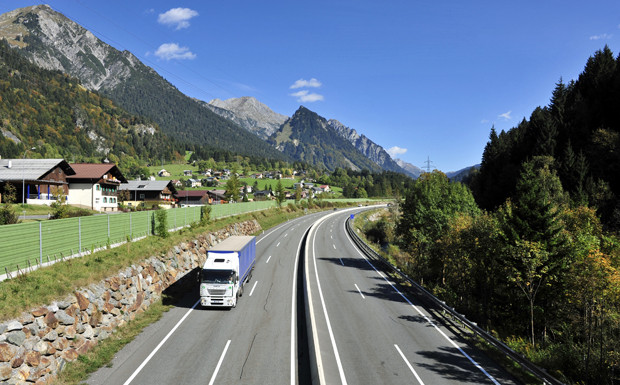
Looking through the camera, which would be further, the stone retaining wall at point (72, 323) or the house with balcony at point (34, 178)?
the house with balcony at point (34, 178)

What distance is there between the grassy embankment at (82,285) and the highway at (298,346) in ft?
2.23

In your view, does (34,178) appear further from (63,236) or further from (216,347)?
(216,347)

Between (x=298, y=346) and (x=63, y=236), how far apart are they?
14157 mm

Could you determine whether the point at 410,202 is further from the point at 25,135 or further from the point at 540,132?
the point at 25,135

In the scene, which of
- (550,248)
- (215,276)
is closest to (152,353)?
(215,276)

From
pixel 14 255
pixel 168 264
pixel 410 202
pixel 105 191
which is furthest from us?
pixel 105 191

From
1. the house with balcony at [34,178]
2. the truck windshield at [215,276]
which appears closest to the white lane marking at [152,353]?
the truck windshield at [215,276]

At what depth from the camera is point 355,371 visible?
14.0 m

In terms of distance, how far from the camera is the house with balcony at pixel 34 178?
42531mm

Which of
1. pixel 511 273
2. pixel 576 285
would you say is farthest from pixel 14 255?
pixel 576 285

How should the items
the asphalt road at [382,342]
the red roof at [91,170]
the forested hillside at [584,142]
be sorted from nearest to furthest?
the asphalt road at [382,342], the forested hillside at [584,142], the red roof at [91,170]

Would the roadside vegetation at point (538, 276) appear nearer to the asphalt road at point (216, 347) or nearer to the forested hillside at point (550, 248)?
the forested hillside at point (550, 248)

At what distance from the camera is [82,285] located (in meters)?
15.6

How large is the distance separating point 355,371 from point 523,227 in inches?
723
